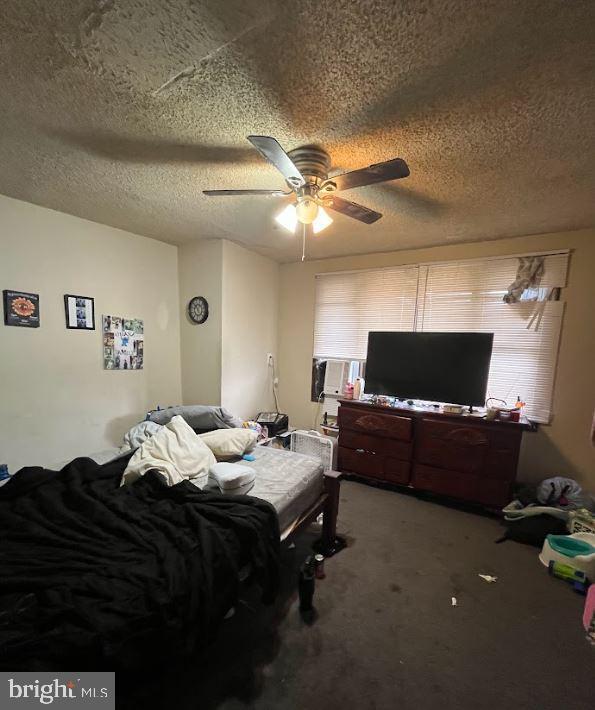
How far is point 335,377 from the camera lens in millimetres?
3717

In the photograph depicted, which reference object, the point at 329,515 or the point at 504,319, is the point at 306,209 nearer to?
the point at 329,515

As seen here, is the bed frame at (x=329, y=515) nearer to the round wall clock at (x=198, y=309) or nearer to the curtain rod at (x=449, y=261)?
the round wall clock at (x=198, y=309)

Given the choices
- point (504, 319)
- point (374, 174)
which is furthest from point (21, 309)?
point (504, 319)

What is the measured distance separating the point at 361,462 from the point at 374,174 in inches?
105

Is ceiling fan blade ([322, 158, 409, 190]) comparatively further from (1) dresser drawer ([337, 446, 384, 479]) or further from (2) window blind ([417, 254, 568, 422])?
(1) dresser drawer ([337, 446, 384, 479])

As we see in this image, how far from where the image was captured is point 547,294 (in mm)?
2777

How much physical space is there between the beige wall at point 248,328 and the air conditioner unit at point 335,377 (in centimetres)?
82

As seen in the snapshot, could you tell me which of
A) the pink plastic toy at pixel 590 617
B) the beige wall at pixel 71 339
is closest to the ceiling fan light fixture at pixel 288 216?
the beige wall at pixel 71 339

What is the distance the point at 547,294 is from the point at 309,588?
3087 mm

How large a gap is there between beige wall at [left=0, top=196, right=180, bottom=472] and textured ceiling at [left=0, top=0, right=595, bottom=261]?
44 centimetres

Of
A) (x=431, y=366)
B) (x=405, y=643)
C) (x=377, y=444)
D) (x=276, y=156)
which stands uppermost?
(x=276, y=156)

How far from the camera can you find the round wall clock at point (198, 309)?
3.35 m

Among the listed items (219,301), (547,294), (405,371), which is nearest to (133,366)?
(219,301)

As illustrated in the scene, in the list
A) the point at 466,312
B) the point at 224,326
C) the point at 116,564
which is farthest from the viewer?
the point at 224,326
